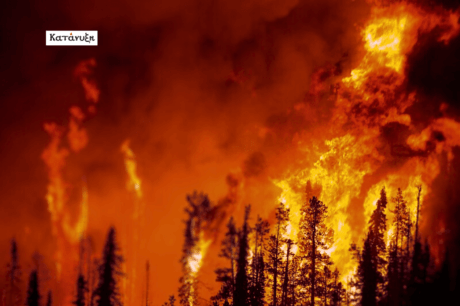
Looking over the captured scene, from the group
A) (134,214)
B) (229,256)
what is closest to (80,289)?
(229,256)

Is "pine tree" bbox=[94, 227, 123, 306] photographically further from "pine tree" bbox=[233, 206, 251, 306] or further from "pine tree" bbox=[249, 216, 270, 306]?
"pine tree" bbox=[249, 216, 270, 306]

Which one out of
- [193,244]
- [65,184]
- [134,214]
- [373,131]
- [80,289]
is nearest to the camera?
[80,289]

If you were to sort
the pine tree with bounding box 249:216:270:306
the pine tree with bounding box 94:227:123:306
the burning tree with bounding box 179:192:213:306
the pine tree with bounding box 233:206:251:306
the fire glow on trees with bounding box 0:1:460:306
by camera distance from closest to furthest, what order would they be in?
1. the pine tree with bounding box 94:227:123:306
2. the pine tree with bounding box 233:206:251:306
3. the pine tree with bounding box 249:216:270:306
4. the burning tree with bounding box 179:192:213:306
5. the fire glow on trees with bounding box 0:1:460:306

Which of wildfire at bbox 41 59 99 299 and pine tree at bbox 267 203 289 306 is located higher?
wildfire at bbox 41 59 99 299

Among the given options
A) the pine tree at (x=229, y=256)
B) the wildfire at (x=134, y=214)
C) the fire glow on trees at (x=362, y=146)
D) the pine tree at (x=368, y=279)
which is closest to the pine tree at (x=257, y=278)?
the pine tree at (x=229, y=256)

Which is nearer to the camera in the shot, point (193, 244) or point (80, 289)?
point (80, 289)

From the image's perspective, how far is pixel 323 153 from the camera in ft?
218

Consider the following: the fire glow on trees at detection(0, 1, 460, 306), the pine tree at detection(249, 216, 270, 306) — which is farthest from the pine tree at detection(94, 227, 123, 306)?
the fire glow on trees at detection(0, 1, 460, 306)

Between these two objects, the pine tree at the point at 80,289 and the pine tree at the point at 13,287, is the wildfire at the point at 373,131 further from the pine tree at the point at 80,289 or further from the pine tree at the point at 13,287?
the pine tree at the point at 13,287

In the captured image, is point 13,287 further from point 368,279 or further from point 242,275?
point 368,279

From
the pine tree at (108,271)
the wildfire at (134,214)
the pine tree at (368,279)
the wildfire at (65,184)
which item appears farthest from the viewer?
the wildfire at (65,184)

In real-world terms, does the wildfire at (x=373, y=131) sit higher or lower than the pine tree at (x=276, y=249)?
higher

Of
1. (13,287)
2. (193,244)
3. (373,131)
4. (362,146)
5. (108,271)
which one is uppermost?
(373,131)

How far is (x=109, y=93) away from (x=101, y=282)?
185 ft
